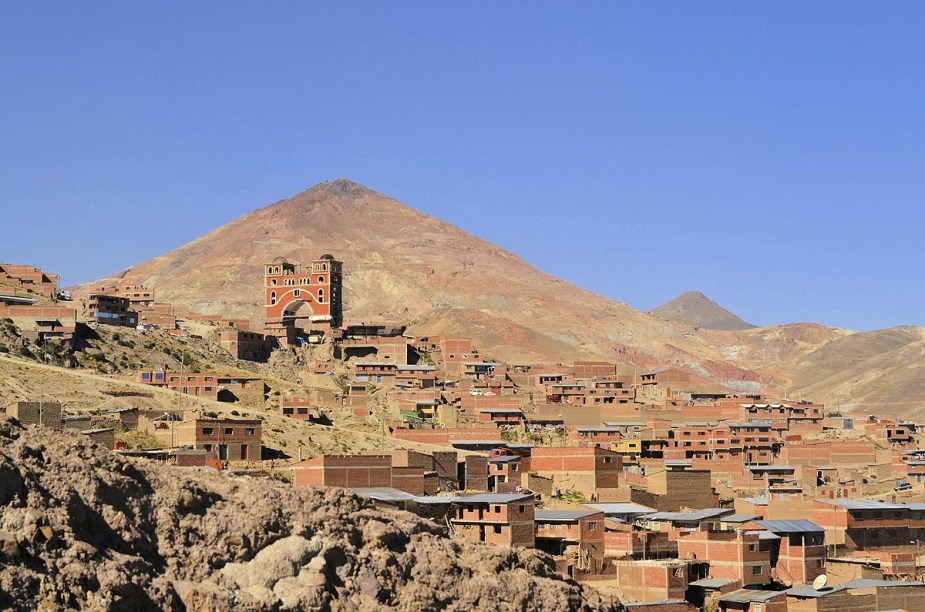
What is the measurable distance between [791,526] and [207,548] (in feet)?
89.4

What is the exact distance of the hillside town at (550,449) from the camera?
39562mm

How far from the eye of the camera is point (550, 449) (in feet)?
181

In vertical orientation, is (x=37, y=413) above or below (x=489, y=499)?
above

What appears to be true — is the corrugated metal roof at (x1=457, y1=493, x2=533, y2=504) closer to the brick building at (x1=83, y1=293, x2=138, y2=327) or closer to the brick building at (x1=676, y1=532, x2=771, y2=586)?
the brick building at (x1=676, y1=532, x2=771, y2=586)

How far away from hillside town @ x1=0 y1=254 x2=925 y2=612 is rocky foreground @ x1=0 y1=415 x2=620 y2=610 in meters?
2.89

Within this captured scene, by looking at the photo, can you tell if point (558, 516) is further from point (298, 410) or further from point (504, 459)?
point (298, 410)

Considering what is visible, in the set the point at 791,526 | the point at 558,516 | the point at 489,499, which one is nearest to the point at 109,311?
the point at 558,516

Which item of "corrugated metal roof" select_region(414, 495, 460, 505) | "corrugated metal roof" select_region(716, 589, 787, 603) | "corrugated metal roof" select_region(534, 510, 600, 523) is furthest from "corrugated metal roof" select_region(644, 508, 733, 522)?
"corrugated metal roof" select_region(414, 495, 460, 505)

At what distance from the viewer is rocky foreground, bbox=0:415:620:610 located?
17516 mm

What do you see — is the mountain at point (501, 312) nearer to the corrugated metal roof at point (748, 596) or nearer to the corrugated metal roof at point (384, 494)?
the corrugated metal roof at point (384, 494)

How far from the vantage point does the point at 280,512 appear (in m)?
20.8

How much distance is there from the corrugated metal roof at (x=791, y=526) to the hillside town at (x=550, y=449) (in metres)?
0.18

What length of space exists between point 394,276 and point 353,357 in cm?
9211

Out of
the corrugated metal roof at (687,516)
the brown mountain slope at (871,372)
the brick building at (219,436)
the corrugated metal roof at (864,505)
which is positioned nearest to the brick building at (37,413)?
the brick building at (219,436)
